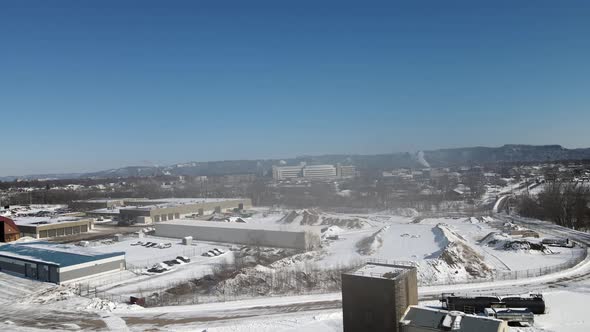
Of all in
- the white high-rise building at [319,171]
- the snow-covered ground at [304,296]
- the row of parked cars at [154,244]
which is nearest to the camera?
the snow-covered ground at [304,296]

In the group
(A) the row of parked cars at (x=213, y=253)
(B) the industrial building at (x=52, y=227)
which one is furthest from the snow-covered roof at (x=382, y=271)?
(B) the industrial building at (x=52, y=227)

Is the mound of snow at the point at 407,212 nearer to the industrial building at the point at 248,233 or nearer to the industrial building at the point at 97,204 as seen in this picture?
the industrial building at the point at 248,233

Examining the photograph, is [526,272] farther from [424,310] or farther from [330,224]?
[330,224]

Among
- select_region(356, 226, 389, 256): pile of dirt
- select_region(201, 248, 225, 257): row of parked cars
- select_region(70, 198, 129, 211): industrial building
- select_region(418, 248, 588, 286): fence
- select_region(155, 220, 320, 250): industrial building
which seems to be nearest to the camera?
select_region(418, 248, 588, 286): fence

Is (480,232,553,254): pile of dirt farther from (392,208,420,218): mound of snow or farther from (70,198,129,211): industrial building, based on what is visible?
(70,198,129,211): industrial building

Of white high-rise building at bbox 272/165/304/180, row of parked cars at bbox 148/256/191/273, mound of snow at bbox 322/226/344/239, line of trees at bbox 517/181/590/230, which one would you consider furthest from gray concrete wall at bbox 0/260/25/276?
white high-rise building at bbox 272/165/304/180

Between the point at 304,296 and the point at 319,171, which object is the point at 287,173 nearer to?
the point at 319,171

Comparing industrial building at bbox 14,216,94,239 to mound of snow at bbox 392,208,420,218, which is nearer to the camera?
industrial building at bbox 14,216,94,239
